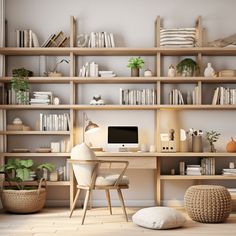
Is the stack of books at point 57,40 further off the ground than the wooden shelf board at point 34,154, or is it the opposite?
the stack of books at point 57,40

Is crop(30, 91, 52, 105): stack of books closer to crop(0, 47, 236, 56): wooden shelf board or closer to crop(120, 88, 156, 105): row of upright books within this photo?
crop(0, 47, 236, 56): wooden shelf board

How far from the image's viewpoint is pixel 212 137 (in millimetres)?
7164

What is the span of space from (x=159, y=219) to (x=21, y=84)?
8.48 feet

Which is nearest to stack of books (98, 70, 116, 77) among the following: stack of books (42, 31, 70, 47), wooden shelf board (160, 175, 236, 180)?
stack of books (42, 31, 70, 47)

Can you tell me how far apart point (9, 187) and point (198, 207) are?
2460mm

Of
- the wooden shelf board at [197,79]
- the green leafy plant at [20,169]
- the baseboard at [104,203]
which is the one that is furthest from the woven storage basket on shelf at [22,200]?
the wooden shelf board at [197,79]

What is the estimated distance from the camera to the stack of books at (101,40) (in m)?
7.09

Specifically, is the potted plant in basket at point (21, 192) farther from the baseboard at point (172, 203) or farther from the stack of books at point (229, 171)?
the stack of books at point (229, 171)

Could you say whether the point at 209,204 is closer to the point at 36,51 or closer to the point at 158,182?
the point at 158,182

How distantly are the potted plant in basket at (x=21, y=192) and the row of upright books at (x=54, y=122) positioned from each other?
1.78 feet

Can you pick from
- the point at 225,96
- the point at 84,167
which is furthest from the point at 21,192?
the point at 225,96

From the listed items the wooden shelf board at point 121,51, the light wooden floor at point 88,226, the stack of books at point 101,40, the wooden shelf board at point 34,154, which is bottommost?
the light wooden floor at point 88,226

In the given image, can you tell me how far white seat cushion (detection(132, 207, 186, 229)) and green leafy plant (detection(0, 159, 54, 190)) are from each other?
154cm

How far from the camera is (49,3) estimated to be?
291 inches
